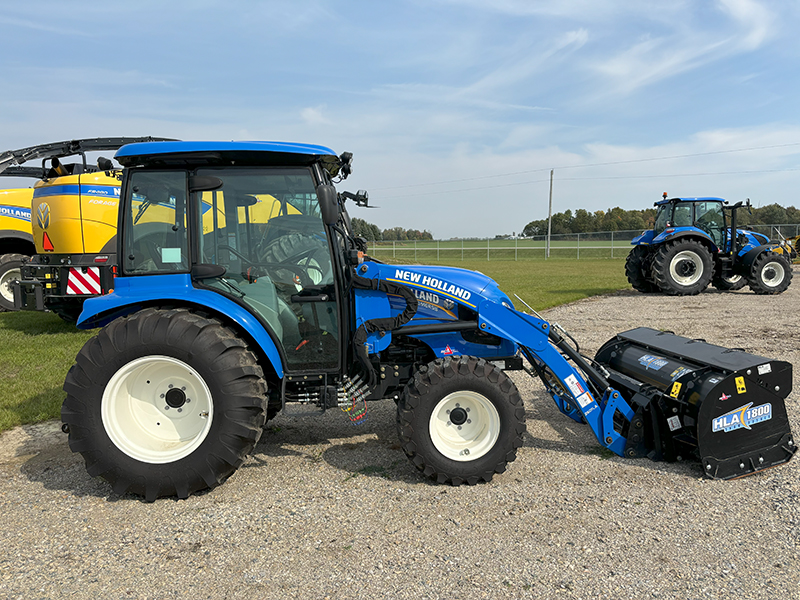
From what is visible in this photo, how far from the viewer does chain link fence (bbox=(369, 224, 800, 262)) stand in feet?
116

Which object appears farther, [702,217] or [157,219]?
[702,217]

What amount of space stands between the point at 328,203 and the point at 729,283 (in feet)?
48.1

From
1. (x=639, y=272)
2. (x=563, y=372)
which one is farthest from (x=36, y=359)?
(x=639, y=272)

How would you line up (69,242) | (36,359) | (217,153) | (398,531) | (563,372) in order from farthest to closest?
(69,242)
(36,359)
(563,372)
(217,153)
(398,531)

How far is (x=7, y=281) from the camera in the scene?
36.4 ft

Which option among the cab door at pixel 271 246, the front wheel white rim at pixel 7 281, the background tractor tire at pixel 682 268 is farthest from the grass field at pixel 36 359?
the cab door at pixel 271 246

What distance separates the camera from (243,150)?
11.7ft

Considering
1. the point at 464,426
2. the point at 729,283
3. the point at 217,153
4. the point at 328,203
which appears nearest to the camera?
the point at 328,203

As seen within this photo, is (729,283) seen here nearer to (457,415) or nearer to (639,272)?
(639,272)

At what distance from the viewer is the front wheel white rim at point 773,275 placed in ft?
46.2

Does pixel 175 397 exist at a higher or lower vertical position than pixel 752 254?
lower

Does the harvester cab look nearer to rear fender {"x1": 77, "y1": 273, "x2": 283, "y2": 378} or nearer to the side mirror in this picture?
rear fender {"x1": 77, "y1": 273, "x2": 283, "y2": 378}

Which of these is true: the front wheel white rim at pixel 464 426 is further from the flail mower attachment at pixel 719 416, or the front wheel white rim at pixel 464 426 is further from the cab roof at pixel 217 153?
the cab roof at pixel 217 153

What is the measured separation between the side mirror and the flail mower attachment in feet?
8.19
